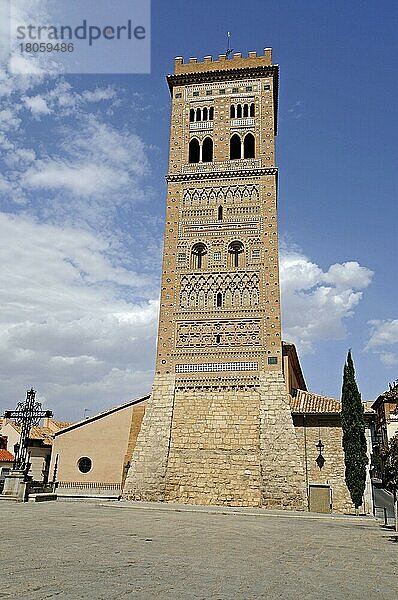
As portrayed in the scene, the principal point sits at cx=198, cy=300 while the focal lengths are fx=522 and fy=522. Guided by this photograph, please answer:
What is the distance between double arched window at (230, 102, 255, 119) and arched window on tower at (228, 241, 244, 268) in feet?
27.6

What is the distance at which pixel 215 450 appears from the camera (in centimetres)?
2408

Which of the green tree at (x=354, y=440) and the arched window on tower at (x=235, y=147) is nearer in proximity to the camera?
the green tree at (x=354, y=440)

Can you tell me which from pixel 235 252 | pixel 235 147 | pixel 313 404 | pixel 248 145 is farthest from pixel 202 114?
pixel 313 404

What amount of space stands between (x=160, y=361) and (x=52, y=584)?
20.3m

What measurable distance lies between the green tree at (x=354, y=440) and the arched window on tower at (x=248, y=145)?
1414 cm

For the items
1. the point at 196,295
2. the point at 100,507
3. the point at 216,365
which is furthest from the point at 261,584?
the point at 196,295

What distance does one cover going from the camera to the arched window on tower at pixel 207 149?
3103 cm

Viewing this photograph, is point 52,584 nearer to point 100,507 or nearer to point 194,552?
point 194,552

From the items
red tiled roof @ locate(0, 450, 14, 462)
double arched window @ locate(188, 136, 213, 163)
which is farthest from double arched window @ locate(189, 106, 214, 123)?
red tiled roof @ locate(0, 450, 14, 462)

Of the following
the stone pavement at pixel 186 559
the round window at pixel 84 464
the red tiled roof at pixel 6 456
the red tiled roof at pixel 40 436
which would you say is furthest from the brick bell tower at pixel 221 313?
the red tiled roof at pixel 6 456

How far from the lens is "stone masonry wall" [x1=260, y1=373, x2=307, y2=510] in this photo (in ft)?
74.2

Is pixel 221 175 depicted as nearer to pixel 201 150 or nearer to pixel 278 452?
pixel 201 150

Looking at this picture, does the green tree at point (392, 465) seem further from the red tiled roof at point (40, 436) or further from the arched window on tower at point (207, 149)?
the red tiled roof at point (40, 436)

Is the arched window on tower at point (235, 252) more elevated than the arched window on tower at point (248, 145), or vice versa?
the arched window on tower at point (248, 145)
